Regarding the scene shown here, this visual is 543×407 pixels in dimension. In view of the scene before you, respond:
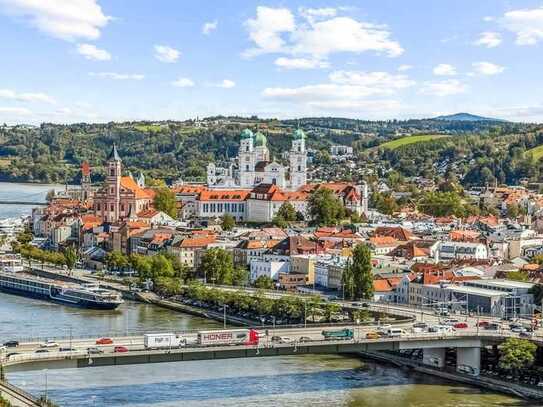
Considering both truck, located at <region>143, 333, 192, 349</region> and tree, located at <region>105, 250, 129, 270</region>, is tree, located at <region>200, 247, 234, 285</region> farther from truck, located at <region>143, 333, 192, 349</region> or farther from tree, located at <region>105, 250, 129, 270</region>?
truck, located at <region>143, 333, 192, 349</region>

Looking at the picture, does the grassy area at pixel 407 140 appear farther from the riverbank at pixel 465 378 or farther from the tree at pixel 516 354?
the tree at pixel 516 354

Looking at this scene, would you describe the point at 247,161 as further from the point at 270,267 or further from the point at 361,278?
the point at 361,278

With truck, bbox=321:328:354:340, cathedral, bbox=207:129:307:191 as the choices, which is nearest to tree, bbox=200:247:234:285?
truck, bbox=321:328:354:340

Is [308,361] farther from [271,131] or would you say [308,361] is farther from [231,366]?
[271,131]

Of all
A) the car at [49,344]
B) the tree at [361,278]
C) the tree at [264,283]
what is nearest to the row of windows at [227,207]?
the tree at [264,283]

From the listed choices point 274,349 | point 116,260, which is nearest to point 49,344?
point 274,349
